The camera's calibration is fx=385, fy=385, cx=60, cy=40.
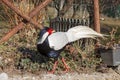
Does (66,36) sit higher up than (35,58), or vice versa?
(66,36)

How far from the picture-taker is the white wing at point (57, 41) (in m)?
7.26

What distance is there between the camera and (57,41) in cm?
727

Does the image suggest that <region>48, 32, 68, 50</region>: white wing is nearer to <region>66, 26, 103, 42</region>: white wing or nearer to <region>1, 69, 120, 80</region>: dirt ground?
<region>66, 26, 103, 42</region>: white wing

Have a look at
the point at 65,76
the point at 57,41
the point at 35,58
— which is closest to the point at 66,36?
the point at 57,41

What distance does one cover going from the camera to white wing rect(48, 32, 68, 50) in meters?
7.26

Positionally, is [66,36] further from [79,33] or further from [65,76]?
[65,76]

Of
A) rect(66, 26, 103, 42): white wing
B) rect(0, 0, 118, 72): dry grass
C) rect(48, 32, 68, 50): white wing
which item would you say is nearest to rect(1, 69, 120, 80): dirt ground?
rect(0, 0, 118, 72): dry grass

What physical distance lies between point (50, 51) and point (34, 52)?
1355 millimetres

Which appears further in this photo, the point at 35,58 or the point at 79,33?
the point at 35,58

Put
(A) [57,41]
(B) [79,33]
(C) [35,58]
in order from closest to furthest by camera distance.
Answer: (A) [57,41], (B) [79,33], (C) [35,58]

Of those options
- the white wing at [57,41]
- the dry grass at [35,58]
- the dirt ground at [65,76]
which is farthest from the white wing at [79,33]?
the dirt ground at [65,76]

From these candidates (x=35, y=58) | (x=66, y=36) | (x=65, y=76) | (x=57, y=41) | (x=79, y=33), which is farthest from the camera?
(x=35, y=58)

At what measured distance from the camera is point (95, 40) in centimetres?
861

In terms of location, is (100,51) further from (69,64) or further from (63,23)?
(63,23)
